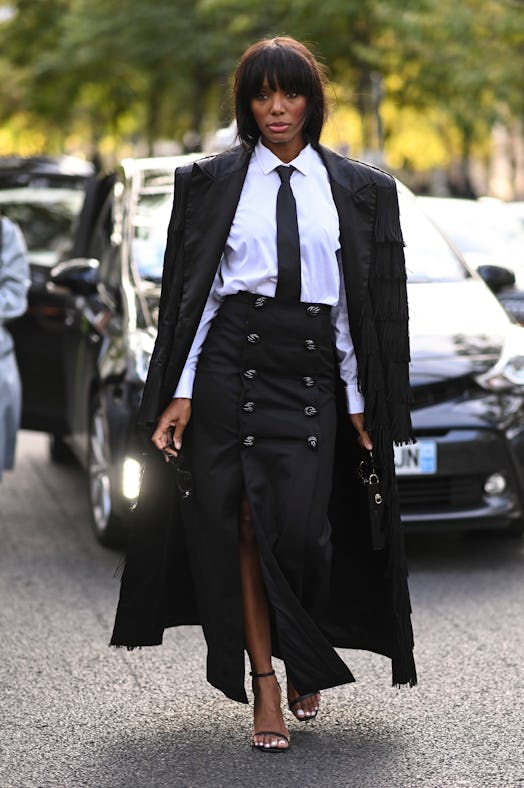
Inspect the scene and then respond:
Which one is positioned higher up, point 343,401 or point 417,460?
point 343,401

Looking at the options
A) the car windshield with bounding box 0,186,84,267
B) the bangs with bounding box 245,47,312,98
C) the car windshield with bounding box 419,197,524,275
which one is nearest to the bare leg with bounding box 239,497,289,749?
the bangs with bounding box 245,47,312,98

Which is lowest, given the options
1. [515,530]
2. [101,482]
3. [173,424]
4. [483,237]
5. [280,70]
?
[515,530]

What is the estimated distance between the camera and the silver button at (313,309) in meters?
4.54

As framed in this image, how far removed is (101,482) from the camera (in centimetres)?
787

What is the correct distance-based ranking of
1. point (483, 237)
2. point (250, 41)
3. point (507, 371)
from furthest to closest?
point (250, 41) < point (483, 237) < point (507, 371)

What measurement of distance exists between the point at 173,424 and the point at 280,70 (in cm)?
97

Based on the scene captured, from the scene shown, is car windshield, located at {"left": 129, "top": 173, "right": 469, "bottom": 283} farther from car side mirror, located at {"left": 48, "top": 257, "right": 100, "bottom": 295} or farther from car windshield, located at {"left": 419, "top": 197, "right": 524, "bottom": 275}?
car windshield, located at {"left": 419, "top": 197, "right": 524, "bottom": 275}

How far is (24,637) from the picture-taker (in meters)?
6.19

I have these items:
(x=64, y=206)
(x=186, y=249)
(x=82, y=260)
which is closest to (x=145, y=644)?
(x=186, y=249)

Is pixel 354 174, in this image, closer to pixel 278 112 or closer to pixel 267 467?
pixel 278 112

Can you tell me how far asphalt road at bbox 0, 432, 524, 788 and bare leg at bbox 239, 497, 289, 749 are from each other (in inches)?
5.0

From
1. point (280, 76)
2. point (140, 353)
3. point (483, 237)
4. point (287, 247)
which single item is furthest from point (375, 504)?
point (483, 237)

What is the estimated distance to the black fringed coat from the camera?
14.8 feet

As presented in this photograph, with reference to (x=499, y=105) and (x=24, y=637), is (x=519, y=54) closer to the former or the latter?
(x=499, y=105)
